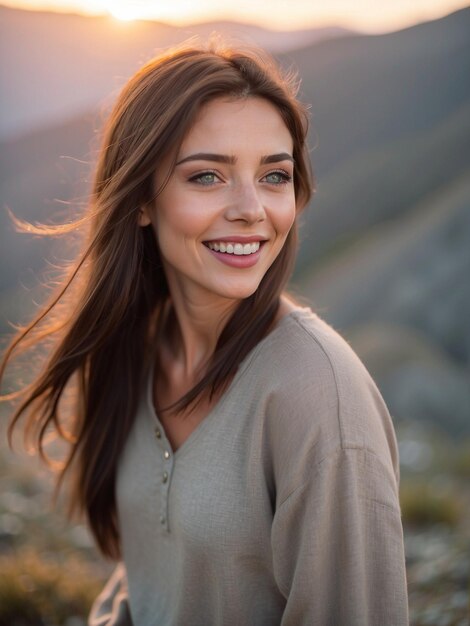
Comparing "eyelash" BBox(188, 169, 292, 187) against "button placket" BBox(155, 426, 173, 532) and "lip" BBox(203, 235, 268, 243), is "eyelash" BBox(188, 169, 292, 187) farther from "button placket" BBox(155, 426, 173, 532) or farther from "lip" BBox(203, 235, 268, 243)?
"button placket" BBox(155, 426, 173, 532)

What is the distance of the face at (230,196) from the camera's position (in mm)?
1905

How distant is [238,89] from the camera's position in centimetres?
195

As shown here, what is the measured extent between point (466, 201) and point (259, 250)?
32.0 feet

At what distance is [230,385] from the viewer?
2.04 metres

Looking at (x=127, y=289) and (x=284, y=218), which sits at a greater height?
(x=284, y=218)

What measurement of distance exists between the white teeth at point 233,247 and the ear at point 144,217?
0.29 m

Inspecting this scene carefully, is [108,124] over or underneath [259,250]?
over

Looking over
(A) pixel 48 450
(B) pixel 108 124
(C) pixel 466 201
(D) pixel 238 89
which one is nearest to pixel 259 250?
(D) pixel 238 89

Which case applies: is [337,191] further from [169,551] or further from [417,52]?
[169,551]

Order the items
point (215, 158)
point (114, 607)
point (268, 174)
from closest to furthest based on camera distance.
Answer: point (215, 158) < point (268, 174) < point (114, 607)

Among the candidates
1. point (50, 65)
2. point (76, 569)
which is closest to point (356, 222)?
point (50, 65)

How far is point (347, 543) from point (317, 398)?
0.37 m

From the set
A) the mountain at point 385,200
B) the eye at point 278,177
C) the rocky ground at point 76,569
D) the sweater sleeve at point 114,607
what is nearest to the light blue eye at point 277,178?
the eye at point 278,177

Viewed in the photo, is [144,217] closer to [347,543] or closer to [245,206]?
[245,206]
